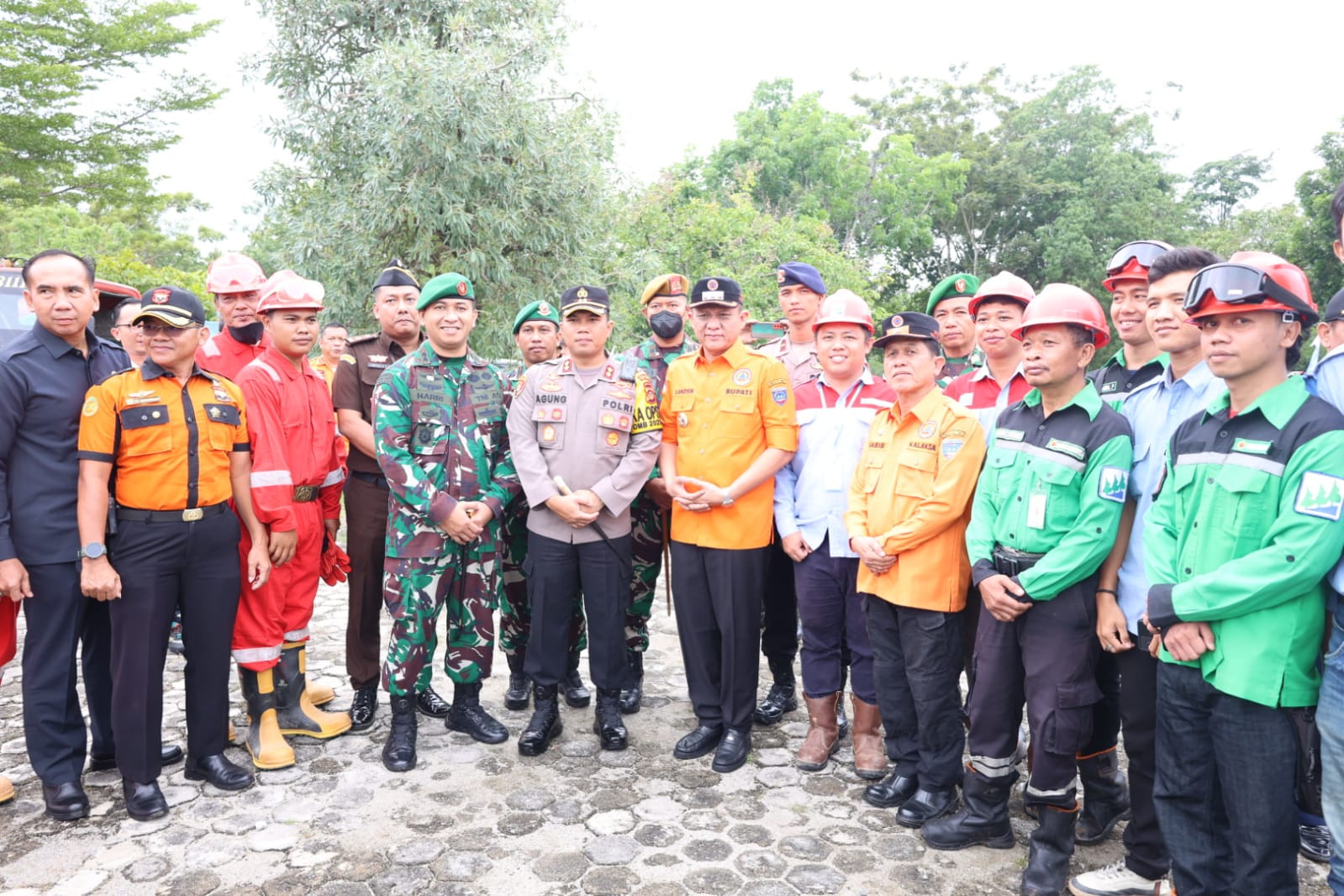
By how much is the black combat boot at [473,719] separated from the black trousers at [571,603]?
381 mm

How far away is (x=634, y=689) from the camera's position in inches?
188

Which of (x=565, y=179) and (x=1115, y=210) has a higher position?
(x=1115, y=210)

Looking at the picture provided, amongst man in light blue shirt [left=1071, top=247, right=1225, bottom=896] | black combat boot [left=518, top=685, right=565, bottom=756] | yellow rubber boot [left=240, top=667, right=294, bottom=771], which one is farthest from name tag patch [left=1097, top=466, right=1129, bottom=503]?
yellow rubber boot [left=240, top=667, right=294, bottom=771]

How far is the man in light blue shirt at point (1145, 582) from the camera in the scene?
9.83 ft

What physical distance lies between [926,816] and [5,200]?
62.9ft

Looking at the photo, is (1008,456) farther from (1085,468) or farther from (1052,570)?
Answer: (1052,570)

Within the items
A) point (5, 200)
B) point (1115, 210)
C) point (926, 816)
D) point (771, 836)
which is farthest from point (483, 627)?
point (1115, 210)

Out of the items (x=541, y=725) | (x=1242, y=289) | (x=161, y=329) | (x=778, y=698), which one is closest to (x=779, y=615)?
(x=778, y=698)

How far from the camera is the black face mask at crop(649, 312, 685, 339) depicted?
487cm

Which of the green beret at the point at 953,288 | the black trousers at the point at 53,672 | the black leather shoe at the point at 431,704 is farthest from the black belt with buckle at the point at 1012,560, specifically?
→ the black trousers at the point at 53,672

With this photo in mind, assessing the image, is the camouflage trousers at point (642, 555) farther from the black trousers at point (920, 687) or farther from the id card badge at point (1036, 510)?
the id card badge at point (1036, 510)

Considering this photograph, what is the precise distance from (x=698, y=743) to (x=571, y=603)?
0.94m

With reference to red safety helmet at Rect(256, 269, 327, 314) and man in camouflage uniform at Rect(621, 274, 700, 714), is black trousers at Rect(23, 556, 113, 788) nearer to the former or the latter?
red safety helmet at Rect(256, 269, 327, 314)

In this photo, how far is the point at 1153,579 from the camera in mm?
2703
